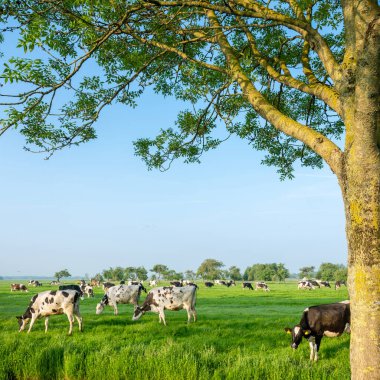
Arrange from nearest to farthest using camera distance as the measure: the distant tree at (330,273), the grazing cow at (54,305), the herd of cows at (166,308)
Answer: the herd of cows at (166,308), the grazing cow at (54,305), the distant tree at (330,273)

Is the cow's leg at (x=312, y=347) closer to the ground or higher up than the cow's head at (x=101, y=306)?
higher up

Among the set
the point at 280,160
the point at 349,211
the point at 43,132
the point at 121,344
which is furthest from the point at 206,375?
the point at 280,160

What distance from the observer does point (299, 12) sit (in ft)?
31.1

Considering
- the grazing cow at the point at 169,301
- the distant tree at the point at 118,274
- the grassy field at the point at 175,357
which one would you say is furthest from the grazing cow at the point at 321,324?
the distant tree at the point at 118,274

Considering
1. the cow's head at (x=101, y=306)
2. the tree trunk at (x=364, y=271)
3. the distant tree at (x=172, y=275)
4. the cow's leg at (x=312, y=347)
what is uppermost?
the tree trunk at (x=364, y=271)

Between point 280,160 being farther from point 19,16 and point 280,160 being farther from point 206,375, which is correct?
point 19,16

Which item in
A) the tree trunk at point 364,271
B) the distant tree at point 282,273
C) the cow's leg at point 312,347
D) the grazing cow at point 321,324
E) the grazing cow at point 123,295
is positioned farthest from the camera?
the distant tree at point 282,273

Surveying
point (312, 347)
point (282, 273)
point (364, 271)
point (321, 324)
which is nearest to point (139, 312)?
point (321, 324)

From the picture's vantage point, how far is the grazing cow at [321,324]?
12.5m

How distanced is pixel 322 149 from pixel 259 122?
759 centimetres

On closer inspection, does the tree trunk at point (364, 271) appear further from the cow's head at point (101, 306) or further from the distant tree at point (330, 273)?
the distant tree at point (330, 273)

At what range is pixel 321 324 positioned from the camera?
12.7 m

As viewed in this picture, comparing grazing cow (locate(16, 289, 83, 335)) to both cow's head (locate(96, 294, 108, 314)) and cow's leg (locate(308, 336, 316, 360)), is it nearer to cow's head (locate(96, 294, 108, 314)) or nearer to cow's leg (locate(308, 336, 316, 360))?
cow's head (locate(96, 294, 108, 314))

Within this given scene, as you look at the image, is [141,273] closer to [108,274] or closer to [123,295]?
[108,274]
